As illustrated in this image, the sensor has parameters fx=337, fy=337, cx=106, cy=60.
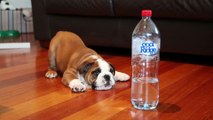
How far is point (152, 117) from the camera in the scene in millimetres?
1271

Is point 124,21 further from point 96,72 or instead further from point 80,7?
point 96,72

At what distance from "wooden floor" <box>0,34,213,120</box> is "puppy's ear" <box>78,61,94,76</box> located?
107 millimetres

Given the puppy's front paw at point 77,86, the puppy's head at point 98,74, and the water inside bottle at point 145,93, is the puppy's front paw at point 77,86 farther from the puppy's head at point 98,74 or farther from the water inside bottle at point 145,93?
the water inside bottle at point 145,93

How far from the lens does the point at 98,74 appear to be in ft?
5.22

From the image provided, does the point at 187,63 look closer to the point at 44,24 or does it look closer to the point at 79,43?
the point at 79,43

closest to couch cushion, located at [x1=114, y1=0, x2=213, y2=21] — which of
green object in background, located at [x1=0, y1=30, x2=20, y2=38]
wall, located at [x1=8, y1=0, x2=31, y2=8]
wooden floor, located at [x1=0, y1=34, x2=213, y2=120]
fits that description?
wooden floor, located at [x1=0, y1=34, x2=213, y2=120]

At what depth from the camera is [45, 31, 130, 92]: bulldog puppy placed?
1.60 meters

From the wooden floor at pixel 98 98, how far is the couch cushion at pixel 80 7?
47 centimetres

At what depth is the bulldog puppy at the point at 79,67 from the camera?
1598mm

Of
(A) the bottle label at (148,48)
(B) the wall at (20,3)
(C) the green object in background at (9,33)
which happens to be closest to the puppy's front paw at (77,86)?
(A) the bottle label at (148,48)

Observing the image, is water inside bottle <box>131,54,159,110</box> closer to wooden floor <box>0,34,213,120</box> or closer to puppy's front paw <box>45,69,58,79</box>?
wooden floor <box>0,34,213,120</box>

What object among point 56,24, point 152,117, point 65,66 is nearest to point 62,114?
point 152,117

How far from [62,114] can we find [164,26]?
3.81 feet

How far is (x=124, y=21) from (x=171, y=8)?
0.40m
